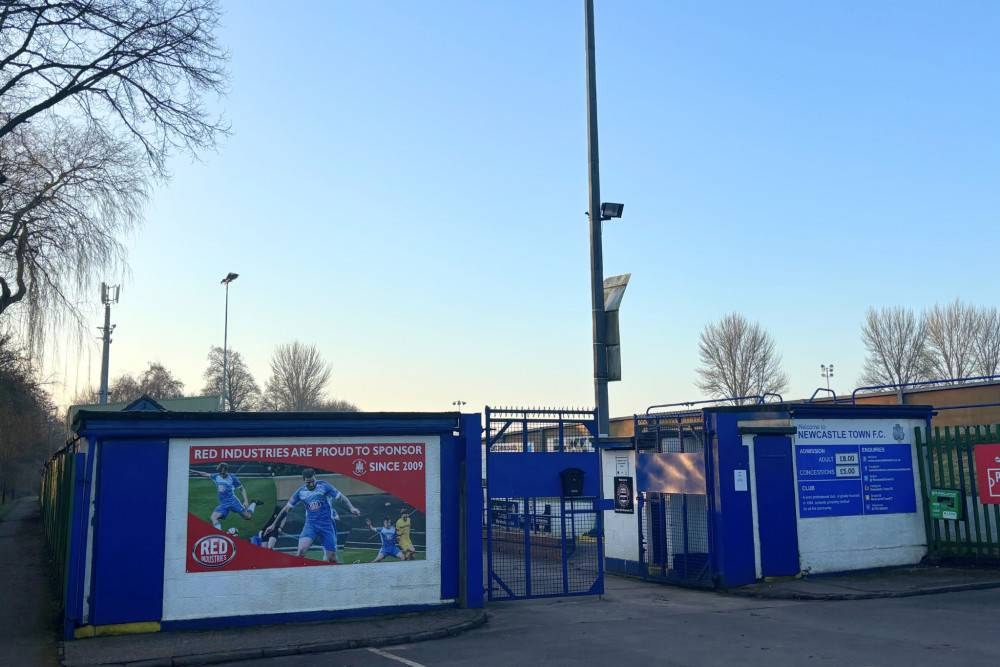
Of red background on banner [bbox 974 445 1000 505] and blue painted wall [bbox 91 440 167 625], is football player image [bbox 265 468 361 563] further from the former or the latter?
red background on banner [bbox 974 445 1000 505]

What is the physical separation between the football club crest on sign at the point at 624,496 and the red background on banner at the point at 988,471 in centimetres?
678

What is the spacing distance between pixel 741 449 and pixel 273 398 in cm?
6729

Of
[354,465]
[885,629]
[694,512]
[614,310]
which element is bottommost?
[885,629]

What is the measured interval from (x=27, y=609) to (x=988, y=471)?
1762 centimetres

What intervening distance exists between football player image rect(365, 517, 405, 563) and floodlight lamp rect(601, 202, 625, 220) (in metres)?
7.82

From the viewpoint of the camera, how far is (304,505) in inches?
471

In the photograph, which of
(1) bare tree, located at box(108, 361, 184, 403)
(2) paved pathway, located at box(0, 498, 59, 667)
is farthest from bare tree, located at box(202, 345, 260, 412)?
(2) paved pathway, located at box(0, 498, 59, 667)

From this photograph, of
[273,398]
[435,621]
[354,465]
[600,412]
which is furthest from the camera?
[273,398]

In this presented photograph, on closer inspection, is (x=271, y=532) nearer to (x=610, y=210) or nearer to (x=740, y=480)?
(x=740, y=480)

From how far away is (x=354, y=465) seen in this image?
40.5ft

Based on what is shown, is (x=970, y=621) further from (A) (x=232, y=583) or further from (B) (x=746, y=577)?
(A) (x=232, y=583)

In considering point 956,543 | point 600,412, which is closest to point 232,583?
point 600,412

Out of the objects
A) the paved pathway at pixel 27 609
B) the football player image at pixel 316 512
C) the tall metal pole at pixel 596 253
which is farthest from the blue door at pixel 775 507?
the paved pathway at pixel 27 609

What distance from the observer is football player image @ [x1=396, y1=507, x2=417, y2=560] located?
12.4 m
